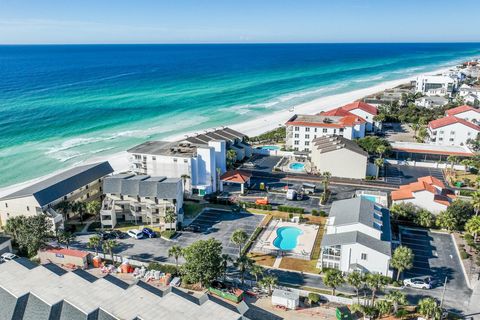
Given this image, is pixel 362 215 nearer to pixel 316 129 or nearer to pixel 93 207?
pixel 93 207

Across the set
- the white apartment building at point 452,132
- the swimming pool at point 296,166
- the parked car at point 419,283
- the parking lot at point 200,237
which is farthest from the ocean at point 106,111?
the parked car at point 419,283

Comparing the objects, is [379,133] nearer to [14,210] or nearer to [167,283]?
[167,283]

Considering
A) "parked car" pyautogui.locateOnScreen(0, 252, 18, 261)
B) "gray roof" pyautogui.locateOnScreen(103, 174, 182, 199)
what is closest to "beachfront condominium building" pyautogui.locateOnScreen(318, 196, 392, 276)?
"gray roof" pyautogui.locateOnScreen(103, 174, 182, 199)

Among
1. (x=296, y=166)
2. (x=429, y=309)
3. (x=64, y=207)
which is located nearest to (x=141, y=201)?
(x=64, y=207)

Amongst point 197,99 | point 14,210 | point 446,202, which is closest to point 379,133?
point 446,202

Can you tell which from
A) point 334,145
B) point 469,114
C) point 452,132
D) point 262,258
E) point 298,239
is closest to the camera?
point 262,258

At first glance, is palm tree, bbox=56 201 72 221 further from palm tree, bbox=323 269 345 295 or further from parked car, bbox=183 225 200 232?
palm tree, bbox=323 269 345 295
